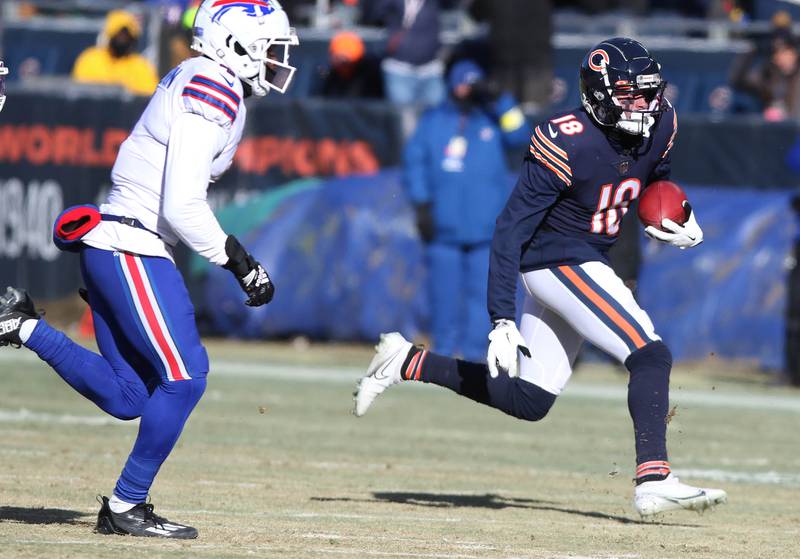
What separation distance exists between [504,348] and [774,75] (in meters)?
9.06

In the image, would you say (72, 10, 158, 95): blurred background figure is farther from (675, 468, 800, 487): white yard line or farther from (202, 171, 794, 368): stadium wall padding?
(675, 468, 800, 487): white yard line

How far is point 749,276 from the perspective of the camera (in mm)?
13969

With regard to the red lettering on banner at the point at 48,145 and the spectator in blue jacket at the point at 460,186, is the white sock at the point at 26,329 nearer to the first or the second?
the spectator in blue jacket at the point at 460,186

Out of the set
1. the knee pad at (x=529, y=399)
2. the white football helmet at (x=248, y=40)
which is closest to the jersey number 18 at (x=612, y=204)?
the knee pad at (x=529, y=399)

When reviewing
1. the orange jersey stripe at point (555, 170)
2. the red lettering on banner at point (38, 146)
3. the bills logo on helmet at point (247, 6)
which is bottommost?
the red lettering on banner at point (38, 146)

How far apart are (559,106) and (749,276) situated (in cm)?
270

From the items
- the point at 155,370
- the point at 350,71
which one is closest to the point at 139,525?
the point at 155,370

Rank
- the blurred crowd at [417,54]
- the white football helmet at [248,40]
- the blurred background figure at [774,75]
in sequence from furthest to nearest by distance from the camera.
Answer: the blurred crowd at [417,54] < the blurred background figure at [774,75] < the white football helmet at [248,40]

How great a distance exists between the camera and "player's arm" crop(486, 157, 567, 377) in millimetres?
6742

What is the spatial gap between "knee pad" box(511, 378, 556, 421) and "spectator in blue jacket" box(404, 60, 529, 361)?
6193 millimetres

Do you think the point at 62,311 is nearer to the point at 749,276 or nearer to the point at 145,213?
the point at 749,276

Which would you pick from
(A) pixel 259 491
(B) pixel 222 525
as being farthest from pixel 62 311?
(B) pixel 222 525

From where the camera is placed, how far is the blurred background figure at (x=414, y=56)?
1535 cm

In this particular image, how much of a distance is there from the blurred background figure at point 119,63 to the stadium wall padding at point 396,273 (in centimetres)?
162
